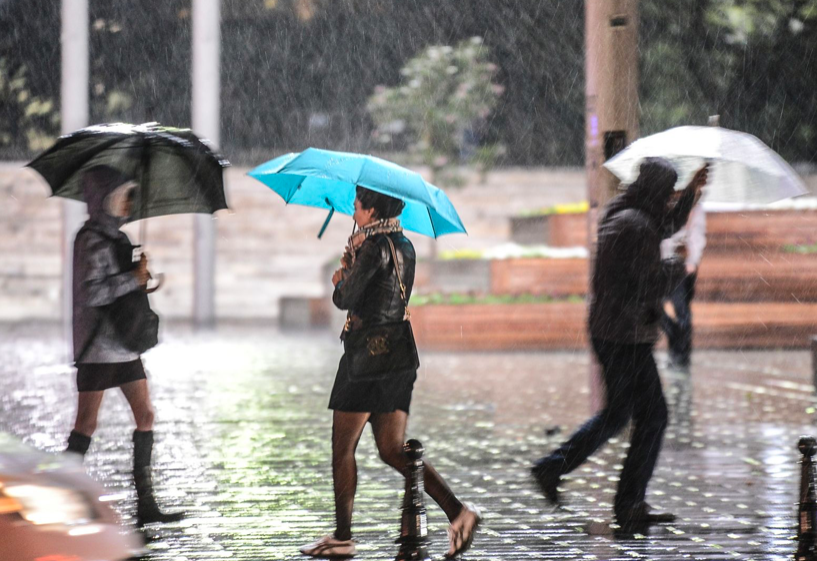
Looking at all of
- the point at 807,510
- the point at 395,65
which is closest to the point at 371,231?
the point at 807,510

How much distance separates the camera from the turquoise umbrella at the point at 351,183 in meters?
5.28

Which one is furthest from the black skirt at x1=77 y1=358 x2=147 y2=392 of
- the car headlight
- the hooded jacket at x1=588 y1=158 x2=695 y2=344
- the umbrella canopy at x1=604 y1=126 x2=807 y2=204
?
the umbrella canopy at x1=604 y1=126 x2=807 y2=204

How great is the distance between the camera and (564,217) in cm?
1959

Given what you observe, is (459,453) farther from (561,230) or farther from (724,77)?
(724,77)

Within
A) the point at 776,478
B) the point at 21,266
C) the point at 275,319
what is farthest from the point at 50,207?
the point at 776,478

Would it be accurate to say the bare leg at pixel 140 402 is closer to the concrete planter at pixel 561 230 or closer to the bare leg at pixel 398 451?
the bare leg at pixel 398 451

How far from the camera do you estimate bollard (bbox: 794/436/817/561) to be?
17.4 ft

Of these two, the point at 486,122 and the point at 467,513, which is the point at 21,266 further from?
the point at 467,513

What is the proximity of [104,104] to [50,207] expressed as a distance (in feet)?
10.1

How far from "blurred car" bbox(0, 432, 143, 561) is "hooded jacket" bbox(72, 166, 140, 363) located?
182 centimetres

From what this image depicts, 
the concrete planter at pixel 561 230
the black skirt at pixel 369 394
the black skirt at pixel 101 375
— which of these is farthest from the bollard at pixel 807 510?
the concrete planter at pixel 561 230

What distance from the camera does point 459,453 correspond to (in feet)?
27.4

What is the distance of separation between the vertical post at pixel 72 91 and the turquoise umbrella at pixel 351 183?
11014 mm

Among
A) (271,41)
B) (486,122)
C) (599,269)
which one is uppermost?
(271,41)
